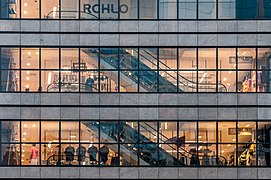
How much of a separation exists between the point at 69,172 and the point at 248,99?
1029 cm

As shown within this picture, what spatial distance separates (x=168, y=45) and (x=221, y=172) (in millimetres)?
7330

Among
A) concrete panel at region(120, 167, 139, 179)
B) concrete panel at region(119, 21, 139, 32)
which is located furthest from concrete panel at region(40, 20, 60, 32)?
concrete panel at region(120, 167, 139, 179)

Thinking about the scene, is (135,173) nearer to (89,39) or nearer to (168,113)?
(168,113)

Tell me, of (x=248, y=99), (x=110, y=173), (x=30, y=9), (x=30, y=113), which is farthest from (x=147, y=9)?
(x=110, y=173)

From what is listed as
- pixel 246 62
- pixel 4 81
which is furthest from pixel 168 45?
pixel 4 81

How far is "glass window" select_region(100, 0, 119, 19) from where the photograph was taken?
30.4m

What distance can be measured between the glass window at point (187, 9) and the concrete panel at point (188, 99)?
4.29m

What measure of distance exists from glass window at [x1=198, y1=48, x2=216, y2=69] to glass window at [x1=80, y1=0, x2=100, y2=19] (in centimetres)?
599

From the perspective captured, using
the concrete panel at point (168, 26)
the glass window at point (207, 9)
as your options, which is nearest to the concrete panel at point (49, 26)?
the concrete panel at point (168, 26)

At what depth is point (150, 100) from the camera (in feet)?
98.1

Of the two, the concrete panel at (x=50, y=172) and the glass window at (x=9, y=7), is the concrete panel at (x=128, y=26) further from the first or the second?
the concrete panel at (x=50, y=172)

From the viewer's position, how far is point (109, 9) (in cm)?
3050

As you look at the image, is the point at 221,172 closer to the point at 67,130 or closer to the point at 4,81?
the point at 67,130

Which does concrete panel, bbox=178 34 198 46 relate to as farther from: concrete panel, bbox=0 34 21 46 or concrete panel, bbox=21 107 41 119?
concrete panel, bbox=0 34 21 46
